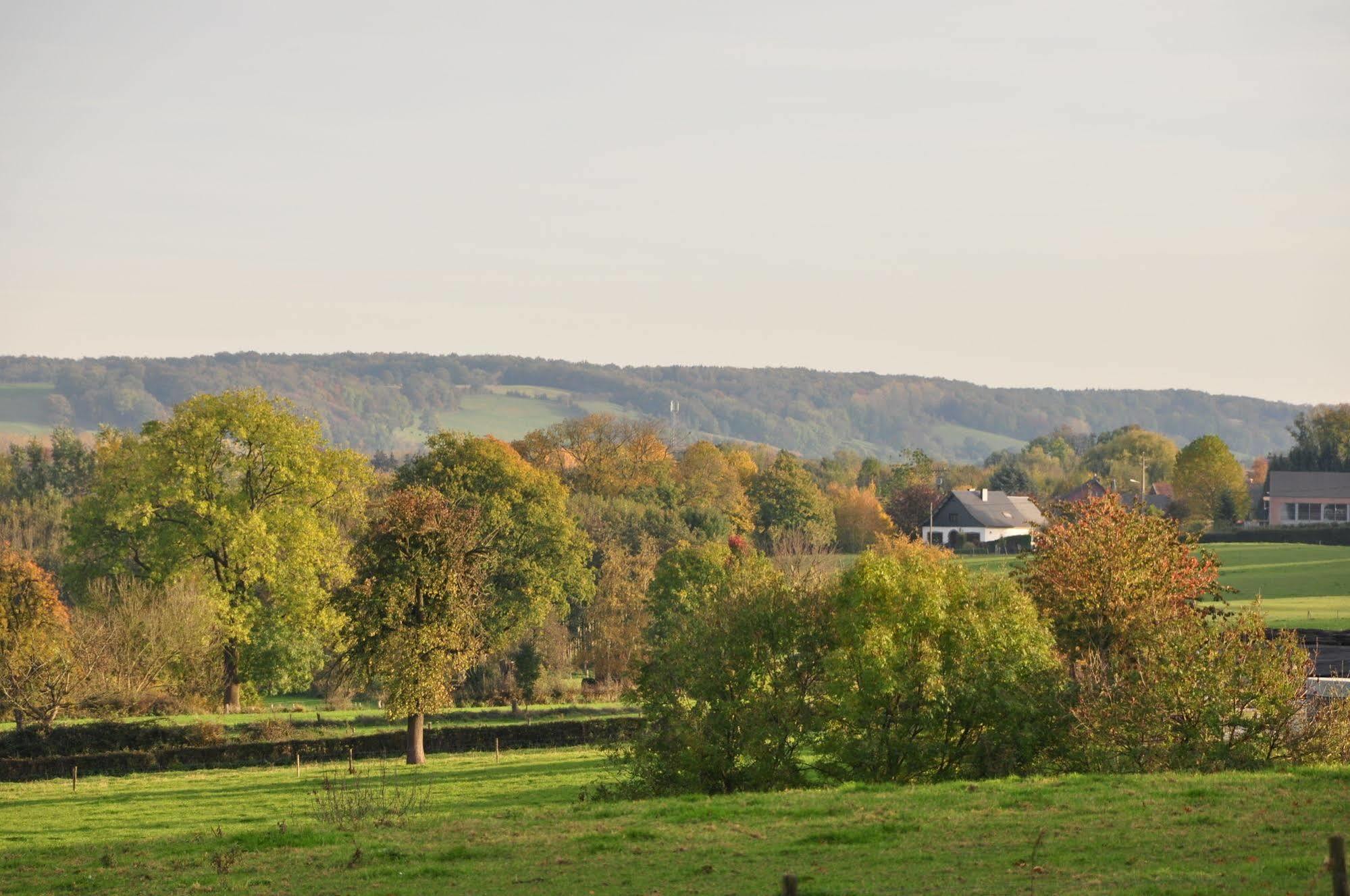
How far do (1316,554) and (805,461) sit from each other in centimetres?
9521

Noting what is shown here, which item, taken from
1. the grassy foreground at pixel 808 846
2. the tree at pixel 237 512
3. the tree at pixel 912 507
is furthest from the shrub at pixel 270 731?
the tree at pixel 912 507

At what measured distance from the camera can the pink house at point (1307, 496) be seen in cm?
13875

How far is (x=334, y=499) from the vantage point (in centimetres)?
5959

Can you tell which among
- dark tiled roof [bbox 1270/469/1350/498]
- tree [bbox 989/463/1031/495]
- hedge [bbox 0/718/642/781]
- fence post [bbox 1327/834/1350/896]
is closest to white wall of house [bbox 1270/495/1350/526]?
dark tiled roof [bbox 1270/469/1350/498]

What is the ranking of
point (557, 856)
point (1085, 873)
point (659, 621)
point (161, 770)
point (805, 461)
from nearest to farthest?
point (1085, 873) < point (557, 856) < point (161, 770) < point (659, 621) < point (805, 461)

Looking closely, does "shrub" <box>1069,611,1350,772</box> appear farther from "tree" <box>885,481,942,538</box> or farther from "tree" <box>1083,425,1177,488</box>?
"tree" <box>1083,425,1177,488</box>

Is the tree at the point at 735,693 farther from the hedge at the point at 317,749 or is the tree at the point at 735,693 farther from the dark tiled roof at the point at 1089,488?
the dark tiled roof at the point at 1089,488

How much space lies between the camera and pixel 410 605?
42.2 meters

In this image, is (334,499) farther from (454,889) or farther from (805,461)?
(805,461)

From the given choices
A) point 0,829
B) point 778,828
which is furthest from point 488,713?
point 778,828

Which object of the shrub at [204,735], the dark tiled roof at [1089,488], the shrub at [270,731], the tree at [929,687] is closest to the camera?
the tree at [929,687]

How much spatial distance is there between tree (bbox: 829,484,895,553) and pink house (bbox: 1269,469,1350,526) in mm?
39142

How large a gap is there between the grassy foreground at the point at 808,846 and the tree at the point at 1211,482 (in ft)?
376

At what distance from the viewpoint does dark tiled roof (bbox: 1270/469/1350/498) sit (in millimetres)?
139125
